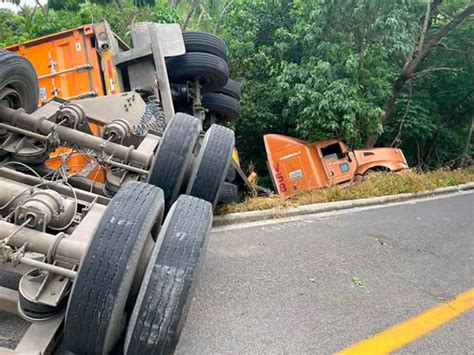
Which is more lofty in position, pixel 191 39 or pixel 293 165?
pixel 191 39

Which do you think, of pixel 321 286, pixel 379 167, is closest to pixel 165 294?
pixel 321 286

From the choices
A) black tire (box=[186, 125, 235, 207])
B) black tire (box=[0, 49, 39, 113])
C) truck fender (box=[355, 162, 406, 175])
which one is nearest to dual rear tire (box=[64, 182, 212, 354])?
black tire (box=[186, 125, 235, 207])

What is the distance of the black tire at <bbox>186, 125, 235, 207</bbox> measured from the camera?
3.31 metres

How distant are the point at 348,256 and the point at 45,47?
431 centimetres

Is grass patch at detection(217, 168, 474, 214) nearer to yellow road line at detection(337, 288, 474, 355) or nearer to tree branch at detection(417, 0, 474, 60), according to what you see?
yellow road line at detection(337, 288, 474, 355)

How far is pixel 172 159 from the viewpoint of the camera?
309cm

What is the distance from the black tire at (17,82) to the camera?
10.1 ft

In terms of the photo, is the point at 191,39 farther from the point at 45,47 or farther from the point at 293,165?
the point at 293,165

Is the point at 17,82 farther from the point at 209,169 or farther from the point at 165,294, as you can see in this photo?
the point at 165,294

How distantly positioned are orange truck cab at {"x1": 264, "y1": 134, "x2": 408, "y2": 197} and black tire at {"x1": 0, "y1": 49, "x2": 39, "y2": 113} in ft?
18.0

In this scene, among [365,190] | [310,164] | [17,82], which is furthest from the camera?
[310,164]

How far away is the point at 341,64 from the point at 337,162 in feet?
7.57

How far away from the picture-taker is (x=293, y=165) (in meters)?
8.35

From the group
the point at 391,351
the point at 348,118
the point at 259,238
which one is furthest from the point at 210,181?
the point at 348,118
